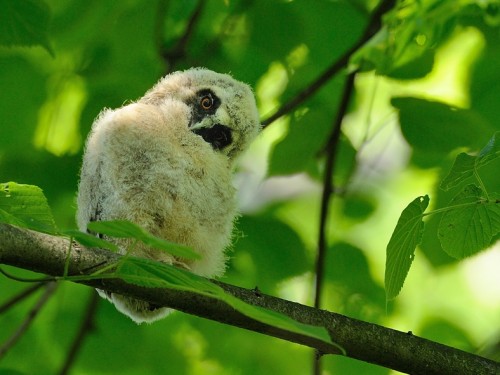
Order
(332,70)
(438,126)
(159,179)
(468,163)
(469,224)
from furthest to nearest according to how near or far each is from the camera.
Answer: (332,70), (438,126), (159,179), (469,224), (468,163)

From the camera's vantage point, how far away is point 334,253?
5586 millimetres

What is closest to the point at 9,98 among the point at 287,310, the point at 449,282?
the point at 287,310

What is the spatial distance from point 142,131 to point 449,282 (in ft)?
15.0

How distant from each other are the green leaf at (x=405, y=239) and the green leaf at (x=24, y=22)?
8.07 ft

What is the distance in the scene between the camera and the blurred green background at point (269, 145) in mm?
5082

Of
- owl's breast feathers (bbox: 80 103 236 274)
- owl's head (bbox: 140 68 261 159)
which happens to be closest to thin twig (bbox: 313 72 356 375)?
owl's head (bbox: 140 68 261 159)

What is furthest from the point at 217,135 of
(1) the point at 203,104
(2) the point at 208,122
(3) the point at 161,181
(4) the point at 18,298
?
(4) the point at 18,298

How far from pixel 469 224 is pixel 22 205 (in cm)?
171

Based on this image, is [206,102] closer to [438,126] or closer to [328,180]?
[328,180]

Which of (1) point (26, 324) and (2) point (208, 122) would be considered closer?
(2) point (208, 122)

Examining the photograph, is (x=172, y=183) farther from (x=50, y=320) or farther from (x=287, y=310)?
(x=50, y=320)

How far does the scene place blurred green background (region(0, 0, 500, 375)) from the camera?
508 cm

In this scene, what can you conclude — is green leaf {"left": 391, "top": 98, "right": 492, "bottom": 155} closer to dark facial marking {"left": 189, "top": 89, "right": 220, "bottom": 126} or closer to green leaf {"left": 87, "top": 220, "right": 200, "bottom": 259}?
dark facial marking {"left": 189, "top": 89, "right": 220, "bottom": 126}

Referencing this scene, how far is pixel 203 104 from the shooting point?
4.47 m
